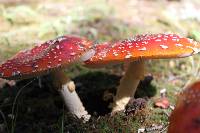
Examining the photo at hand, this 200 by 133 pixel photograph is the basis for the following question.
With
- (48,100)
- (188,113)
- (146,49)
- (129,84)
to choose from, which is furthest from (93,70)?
(188,113)

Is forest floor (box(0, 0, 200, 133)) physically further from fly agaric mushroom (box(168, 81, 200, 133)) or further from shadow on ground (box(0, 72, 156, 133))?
fly agaric mushroom (box(168, 81, 200, 133))

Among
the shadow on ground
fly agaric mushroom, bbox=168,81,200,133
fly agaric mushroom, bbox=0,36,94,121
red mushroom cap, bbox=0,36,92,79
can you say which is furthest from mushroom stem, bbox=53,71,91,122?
fly agaric mushroom, bbox=168,81,200,133

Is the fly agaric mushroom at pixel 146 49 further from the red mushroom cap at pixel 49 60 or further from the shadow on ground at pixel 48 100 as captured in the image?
the shadow on ground at pixel 48 100

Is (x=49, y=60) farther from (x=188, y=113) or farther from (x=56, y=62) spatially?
(x=188, y=113)

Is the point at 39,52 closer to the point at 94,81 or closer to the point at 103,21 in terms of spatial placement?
the point at 94,81

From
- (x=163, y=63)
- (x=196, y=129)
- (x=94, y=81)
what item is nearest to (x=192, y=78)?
(x=163, y=63)

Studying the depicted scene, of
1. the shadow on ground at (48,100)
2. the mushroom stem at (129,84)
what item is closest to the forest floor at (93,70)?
the shadow on ground at (48,100)
